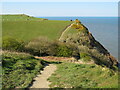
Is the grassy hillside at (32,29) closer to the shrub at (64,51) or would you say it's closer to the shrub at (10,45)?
the shrub at (64,51)

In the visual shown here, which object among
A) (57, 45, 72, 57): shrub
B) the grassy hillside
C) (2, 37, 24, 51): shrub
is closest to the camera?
(2, 37, 24, 51): shrub

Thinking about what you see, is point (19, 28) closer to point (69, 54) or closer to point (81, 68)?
point (69, 54)

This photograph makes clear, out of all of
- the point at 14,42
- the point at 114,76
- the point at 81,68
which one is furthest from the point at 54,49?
the point at 114,76

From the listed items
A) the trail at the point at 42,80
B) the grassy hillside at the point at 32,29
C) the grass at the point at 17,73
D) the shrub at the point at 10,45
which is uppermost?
the grassy hillside at the point at 32,29

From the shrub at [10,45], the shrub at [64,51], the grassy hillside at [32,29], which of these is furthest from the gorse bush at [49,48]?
the grassy hillside at [32,29]

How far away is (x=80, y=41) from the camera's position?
113 ft

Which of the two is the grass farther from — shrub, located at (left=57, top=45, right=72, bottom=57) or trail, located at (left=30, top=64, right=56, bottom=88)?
shrub, located at (left=57, top=45, right=72, bottom=57)

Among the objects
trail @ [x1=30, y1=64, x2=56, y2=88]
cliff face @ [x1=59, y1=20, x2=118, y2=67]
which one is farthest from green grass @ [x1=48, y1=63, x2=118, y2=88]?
cliff face @ [x1=59, y1=20, x2=118, y2=67]

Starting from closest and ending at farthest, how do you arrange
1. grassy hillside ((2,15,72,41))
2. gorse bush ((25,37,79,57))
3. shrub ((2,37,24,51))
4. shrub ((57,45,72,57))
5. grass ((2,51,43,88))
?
grass ((2,51,43,88)) < shrub ((2,37,24,51)) < gorse bush ((25,37,79,57)) < shrub ((57,45,72,57)) < grassy hillside ((2,15,72,41))

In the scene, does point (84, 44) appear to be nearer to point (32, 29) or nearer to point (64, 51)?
point (64, 51)

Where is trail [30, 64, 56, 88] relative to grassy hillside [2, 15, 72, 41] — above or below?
below

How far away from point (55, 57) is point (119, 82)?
15.1 metres

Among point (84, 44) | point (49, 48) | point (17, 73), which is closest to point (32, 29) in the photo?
point (84, 44)

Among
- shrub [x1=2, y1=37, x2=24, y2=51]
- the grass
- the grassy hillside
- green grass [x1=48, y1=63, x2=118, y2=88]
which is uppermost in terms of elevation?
the grassy hillside
